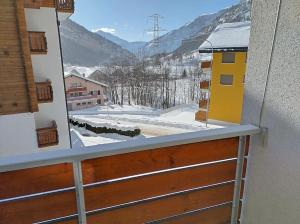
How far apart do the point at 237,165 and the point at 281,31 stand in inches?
20.7

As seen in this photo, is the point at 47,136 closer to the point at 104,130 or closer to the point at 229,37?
the point at 104,130

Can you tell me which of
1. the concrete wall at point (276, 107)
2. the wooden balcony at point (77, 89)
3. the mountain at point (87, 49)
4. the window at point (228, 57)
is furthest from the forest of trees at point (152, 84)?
the concrete wall at point (276, 107)

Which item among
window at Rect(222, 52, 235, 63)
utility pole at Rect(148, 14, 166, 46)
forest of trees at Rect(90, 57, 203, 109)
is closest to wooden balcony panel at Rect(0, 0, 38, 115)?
window at Rect(222, 52, 235, 63)

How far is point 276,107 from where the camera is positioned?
788 millimetres

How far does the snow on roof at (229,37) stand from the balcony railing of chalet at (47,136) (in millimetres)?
5701

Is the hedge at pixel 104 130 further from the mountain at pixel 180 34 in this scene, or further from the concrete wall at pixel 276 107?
the mountain at pixel 180 34

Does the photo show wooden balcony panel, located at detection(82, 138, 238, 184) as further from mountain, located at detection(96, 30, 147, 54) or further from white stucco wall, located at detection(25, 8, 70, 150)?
mountain, located at detection(96, 30, 147, 54)

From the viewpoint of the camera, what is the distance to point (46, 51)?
4.46 metres

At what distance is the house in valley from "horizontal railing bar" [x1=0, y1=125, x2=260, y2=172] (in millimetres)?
16286

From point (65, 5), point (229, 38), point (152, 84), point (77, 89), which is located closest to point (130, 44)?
point (152, 84)

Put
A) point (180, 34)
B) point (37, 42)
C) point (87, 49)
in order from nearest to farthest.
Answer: point (37, 42), point (180, 34), point (87, 49)

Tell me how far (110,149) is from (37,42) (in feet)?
14.2

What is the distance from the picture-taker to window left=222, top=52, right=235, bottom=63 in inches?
316

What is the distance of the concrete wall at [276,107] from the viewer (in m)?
0.73
